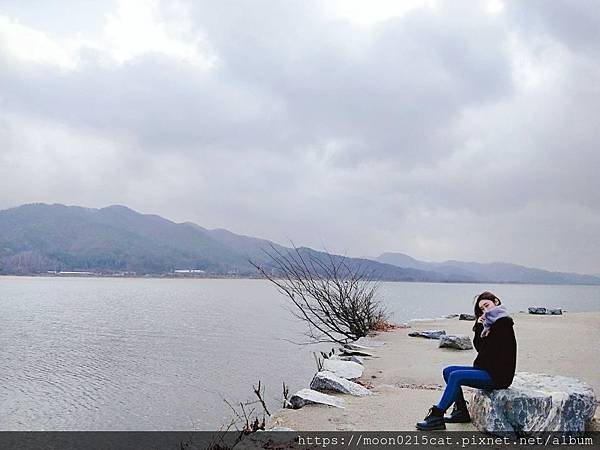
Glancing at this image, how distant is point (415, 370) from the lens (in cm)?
1133

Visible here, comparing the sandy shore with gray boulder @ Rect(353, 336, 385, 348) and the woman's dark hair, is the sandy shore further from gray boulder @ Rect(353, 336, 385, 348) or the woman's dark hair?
the woman's dark hair

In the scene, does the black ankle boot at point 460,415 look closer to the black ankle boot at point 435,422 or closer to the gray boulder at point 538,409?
the black ankle boot at point 435,422

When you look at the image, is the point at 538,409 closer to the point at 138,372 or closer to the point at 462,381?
the point at 462,381

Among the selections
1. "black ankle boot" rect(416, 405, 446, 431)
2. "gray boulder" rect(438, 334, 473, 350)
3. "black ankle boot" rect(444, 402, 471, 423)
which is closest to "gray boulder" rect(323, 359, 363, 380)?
"black ankle boot" rect(444, 402, 471, 423)

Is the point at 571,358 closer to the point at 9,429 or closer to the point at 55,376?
the point at 9,429

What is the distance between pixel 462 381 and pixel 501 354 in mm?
538

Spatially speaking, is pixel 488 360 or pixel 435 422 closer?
pixel 488 360

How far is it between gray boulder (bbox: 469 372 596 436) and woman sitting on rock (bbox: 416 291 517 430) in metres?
0.17

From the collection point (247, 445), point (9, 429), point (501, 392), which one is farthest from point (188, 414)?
point (501, 392)

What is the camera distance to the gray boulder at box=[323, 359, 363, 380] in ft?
33.7

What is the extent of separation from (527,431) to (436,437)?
0.96 m

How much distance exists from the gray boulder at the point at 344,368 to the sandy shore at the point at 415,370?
23 centimetres

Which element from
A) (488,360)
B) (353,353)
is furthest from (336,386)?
(353,353)

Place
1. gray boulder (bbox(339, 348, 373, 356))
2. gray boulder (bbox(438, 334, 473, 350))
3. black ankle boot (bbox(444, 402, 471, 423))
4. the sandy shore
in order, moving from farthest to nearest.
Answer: gray boulder (bbox(438, 334, 473, 350))
gray boulder (bbox(339, 348, 373, 356))
the sandy shore
black ankle boot (bbox(444, 402, 471, 423))
